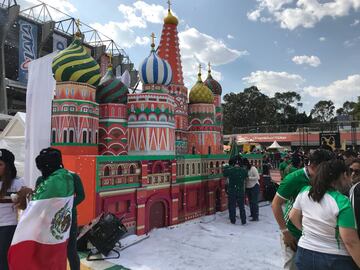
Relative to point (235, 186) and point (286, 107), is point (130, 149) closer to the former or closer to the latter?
point (235, 186)

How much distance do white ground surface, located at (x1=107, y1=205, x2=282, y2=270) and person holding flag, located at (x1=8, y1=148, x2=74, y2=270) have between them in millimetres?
2389

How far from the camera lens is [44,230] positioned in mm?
2559

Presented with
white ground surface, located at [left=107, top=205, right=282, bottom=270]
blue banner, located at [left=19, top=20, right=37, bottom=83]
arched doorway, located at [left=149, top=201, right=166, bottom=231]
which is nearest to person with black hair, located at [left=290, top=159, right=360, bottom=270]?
white ground surface, located at [left=107, top=205, right=282, bottom=270]

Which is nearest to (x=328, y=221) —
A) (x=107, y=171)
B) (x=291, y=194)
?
(x=291, y=194)

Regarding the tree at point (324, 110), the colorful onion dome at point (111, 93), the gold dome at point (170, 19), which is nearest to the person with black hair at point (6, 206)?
the colorful onion dome at point (111, 93)

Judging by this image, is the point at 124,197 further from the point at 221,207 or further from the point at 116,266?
the point at 221,207

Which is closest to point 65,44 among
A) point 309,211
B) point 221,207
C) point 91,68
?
point 91,68

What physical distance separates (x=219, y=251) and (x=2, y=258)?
11.6 feet

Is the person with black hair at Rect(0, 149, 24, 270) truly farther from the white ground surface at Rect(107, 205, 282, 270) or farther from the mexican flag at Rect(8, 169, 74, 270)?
the white ground surface at Rect(107, 205, 282, 270)

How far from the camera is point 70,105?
7617mm

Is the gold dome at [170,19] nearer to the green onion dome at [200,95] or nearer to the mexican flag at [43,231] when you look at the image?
the green onion dome at [200,95]

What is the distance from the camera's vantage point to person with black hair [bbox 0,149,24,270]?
3.39 m

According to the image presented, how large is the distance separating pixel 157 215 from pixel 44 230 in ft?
15.6

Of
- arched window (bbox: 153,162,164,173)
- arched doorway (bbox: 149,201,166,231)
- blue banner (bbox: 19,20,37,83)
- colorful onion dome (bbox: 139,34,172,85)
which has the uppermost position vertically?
blue banner (bbox: 19,20,37,83)
